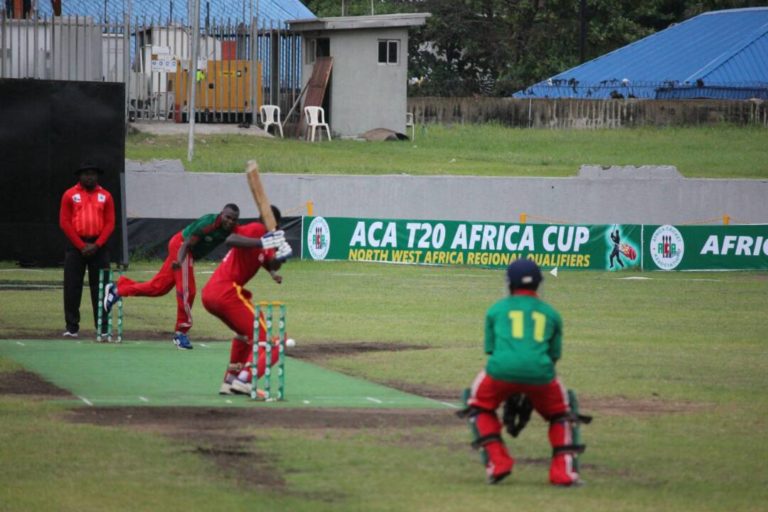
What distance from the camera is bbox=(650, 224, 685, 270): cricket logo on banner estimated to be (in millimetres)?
33312

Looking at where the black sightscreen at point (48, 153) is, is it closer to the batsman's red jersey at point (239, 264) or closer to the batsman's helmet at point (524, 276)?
the batsman's red jersey at point (239, 264)

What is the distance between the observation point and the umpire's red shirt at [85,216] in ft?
60.7

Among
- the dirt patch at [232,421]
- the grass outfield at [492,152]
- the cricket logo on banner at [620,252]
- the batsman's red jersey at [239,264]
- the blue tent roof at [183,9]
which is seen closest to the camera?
the dirt patch at [232,421]

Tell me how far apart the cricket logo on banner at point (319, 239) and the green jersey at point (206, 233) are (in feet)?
52.4

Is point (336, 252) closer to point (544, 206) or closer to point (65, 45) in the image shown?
point (544, 206)

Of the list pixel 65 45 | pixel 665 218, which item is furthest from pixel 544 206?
pixel 65 45

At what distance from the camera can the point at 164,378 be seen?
15.0 m

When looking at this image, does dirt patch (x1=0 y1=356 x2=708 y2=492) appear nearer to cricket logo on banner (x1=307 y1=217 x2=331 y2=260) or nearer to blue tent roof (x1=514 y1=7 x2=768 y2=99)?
cricket logo on banner (x1=307 y1=217 x2=331 y2=260)

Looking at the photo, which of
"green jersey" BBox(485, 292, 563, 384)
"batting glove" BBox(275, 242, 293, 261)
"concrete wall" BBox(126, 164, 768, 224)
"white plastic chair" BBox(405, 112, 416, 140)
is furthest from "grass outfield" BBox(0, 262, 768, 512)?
Result: "white plastic chair" BBox(405, 112, 416, 140)

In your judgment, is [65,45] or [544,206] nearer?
[65,45]

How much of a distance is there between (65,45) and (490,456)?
24.9m

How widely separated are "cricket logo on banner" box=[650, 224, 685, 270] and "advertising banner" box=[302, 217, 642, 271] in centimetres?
40

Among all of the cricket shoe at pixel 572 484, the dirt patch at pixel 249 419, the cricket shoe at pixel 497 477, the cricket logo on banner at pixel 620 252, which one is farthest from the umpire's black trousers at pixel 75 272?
the cricket logo on banner at pixel 620 252

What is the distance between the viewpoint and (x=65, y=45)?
1275 inches
